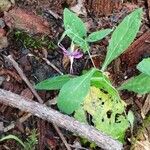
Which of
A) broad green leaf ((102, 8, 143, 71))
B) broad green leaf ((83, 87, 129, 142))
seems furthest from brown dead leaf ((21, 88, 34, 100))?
broad green leaf ((102, 8, 143, 71))

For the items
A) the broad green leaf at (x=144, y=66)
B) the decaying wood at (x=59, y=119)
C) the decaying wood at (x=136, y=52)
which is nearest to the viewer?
the decaying wood at (x=59, y=119)

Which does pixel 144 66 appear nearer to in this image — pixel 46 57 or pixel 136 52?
pixel 136 52

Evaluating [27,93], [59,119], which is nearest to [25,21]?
[27,93]

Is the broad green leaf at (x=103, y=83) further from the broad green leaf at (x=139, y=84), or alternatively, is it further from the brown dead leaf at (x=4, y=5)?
the brown dead leaf at (x=4, y=5)

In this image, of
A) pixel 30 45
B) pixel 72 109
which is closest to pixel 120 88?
pixel 72 109

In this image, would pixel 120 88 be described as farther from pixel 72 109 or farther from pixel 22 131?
pixel 22 131

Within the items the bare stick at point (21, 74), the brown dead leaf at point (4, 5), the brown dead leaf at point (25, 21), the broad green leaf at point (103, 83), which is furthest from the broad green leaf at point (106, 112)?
the brown dead leaf at point (4, 5)
